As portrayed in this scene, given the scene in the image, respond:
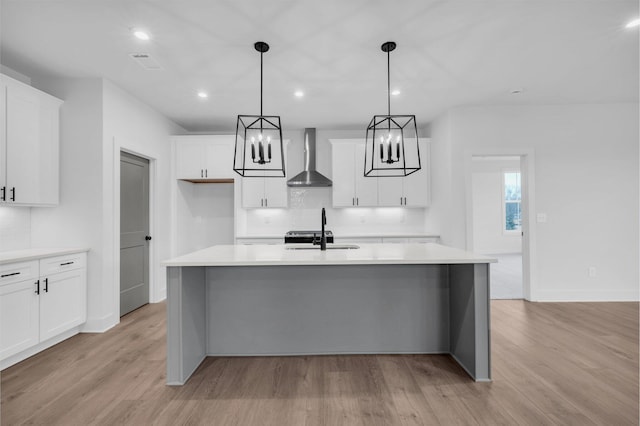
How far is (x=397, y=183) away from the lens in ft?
17.2

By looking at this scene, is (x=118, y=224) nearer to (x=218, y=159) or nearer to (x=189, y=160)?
(x=189, y=160)

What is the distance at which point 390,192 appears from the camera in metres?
5.23

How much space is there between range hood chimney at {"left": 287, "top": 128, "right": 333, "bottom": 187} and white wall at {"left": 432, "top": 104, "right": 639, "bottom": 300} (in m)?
2.04

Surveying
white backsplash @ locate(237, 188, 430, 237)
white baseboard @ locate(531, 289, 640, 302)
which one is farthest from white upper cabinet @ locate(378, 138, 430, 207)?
white baseboard @ locate(531, 289, 640, 302)

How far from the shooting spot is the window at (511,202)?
9.52 m

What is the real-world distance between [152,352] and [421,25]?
3504 mm

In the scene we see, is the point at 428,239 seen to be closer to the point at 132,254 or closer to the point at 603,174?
the point at 603,174

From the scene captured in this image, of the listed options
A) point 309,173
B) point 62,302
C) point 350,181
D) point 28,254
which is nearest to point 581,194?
point 350,181

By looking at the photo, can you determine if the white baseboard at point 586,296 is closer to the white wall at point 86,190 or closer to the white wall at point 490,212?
the white wall at point 490,212

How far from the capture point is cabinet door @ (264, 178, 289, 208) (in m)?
5.18

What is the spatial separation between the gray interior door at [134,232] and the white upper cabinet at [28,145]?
2.22 ft

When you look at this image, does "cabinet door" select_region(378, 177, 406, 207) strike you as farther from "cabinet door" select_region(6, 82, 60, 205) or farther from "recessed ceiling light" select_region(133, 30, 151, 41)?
"cabinet door" select_region(6, 82, 60, 205)

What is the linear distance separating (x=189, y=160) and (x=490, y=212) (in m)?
8.32

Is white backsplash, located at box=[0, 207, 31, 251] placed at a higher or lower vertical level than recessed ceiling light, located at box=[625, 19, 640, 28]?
lower
